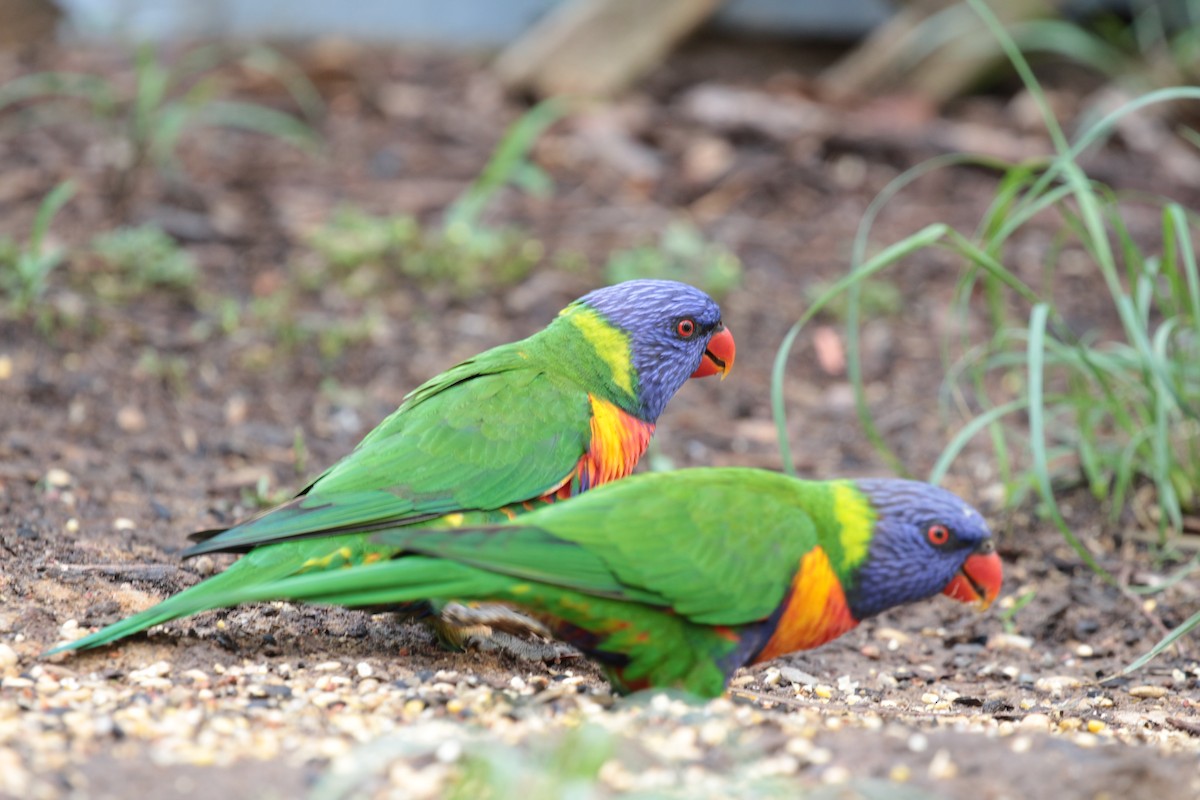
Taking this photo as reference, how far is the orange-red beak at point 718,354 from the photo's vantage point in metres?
3.99

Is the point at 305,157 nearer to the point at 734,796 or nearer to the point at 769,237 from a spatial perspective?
the point at 769,237

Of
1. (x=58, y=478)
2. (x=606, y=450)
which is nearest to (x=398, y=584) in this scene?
(x=606, y=450)

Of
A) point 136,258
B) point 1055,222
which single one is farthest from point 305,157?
point 1055,222

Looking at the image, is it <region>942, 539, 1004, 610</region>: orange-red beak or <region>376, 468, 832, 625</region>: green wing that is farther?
<region>942, 539, 1004, 610</region>: orange-red beak

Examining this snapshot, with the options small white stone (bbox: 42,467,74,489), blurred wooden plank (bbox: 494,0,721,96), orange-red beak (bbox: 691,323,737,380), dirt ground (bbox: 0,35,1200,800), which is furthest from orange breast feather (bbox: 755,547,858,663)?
blurred wooden plank (bbox: 494,0,721,96)

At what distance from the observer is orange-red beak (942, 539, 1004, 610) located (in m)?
3.05

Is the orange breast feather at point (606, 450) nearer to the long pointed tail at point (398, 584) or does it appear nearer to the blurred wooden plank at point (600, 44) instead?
the long pointed tail at point (398, 584)

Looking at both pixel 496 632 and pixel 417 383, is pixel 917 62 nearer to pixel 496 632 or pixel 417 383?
pixel 417 383

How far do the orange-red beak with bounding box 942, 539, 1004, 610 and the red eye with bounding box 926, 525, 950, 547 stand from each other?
11 centimetres

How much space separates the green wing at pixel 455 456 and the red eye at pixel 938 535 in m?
1.00

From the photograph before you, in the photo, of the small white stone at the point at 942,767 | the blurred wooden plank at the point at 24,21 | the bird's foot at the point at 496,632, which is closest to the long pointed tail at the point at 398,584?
the bird's foot at the point at 496,632

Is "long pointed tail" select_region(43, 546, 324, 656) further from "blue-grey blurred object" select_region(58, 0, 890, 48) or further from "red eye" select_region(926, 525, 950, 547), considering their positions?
"blue-grey blurred object" select_region(58, 0, 890, 48)

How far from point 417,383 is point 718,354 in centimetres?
185

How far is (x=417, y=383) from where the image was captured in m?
5.48
